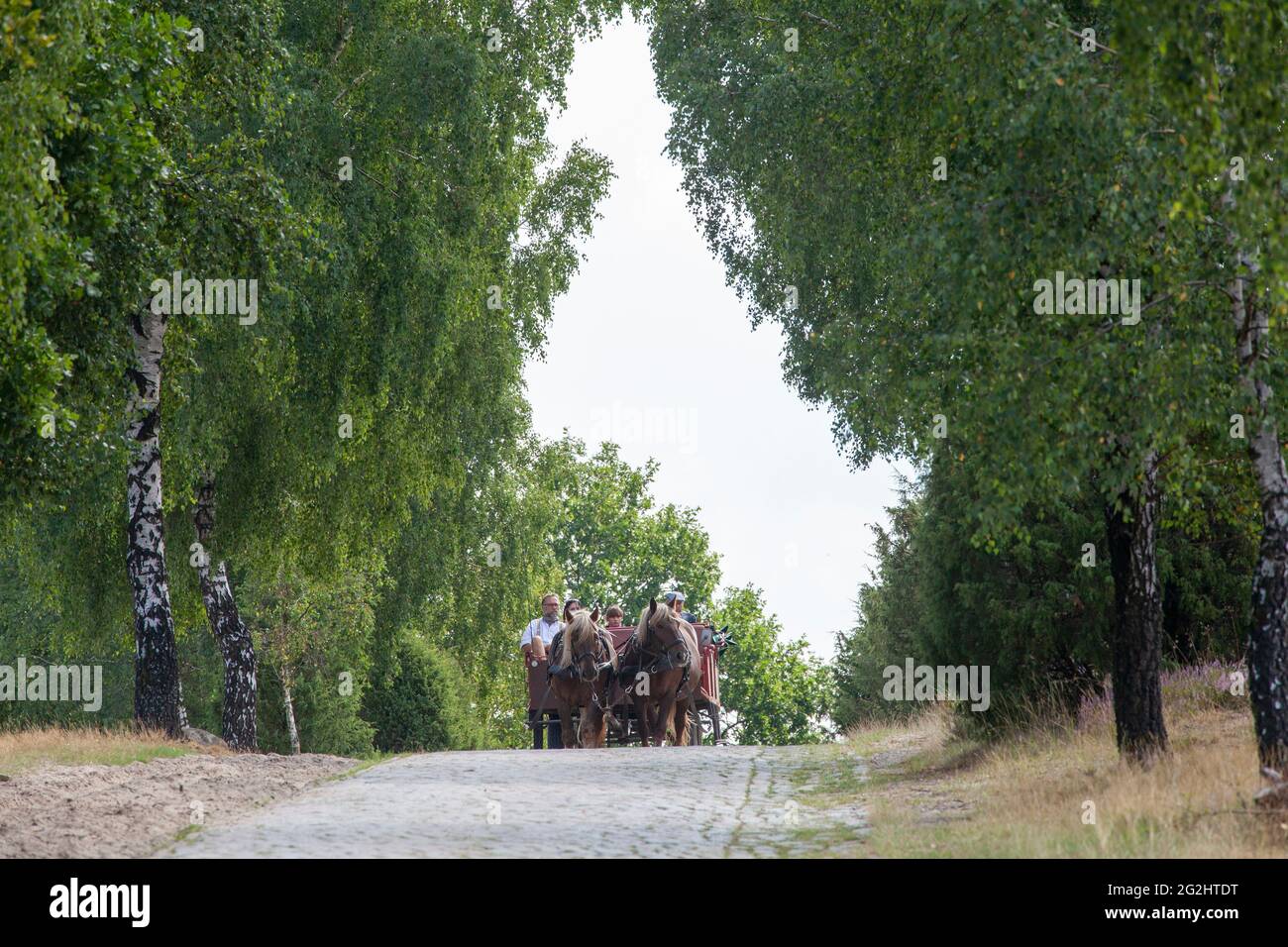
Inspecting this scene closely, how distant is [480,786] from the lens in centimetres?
1485

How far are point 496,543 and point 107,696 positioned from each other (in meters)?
17.3

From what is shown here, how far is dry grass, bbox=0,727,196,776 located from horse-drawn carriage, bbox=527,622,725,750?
6255 mm

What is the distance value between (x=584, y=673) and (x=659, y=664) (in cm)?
114

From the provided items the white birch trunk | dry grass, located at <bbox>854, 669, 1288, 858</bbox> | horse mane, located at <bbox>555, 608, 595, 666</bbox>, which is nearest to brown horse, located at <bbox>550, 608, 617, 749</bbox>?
horse mane, located at <bbox>555, 608, 595, 666</bbox>

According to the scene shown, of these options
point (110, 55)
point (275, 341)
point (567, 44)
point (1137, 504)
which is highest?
point (567, 44)

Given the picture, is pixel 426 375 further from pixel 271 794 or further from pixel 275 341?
pixel 271 794

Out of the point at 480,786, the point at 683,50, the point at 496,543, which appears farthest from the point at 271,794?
the point at 496,543

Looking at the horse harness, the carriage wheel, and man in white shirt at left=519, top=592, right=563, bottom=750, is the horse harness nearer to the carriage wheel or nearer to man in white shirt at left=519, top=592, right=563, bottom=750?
man in white shirt at left=519, top=592, right=563, bottom=750

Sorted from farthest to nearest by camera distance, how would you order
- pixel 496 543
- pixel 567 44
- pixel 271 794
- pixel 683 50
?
pixel 496 543
pixel 683 50
pixel 567 44
pixel 271 794

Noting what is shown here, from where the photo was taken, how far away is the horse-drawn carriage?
24.4 meters

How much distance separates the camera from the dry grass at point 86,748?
687 inches
